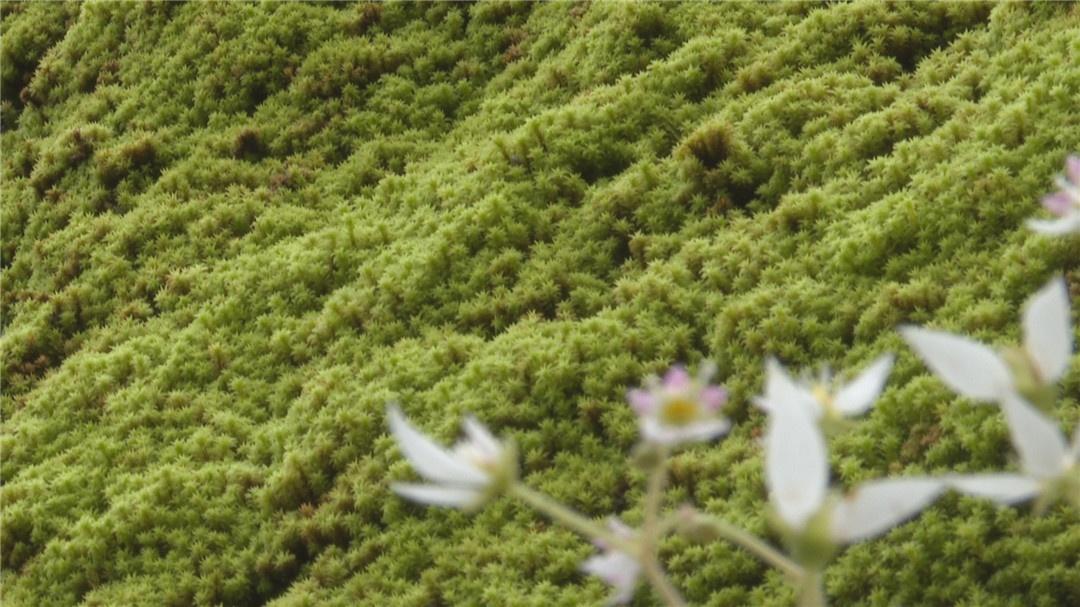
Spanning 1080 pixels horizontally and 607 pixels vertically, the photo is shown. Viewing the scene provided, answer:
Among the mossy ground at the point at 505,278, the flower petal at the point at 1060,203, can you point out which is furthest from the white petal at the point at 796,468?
the mossy ground at the point at 505,278

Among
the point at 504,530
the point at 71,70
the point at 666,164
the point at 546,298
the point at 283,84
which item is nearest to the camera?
the point at 504,530

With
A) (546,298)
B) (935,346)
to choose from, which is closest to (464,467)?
(935,346)

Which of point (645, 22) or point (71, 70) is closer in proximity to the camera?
point (645, 22)

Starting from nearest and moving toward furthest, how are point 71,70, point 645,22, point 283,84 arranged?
point 645,22 < point 283,84 < point 71,70

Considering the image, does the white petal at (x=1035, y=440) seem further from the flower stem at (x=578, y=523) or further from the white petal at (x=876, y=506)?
the flower stem at (x=578, y=523)

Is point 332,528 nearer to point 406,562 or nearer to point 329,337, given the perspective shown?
point 406,562

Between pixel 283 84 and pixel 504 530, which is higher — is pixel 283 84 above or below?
above
